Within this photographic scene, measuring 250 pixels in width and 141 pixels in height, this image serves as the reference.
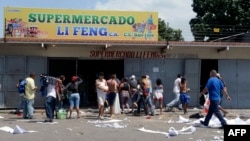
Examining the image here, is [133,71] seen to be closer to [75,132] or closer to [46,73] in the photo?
[46,73]

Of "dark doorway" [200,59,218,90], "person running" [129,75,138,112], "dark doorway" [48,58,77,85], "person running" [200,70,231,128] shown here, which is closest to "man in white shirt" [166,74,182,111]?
"person running" [129,75,138,112]

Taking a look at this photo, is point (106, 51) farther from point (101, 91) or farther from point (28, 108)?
point (28, 108)

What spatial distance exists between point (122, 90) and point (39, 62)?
14.3 feet

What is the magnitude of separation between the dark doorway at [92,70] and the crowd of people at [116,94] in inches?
116

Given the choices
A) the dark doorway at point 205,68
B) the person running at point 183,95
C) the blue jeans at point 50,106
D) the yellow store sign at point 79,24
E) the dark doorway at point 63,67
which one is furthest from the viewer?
the dark doorway at point 205,68

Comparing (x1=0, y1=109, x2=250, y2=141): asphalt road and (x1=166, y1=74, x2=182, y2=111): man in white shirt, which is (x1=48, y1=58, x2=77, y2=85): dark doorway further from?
(x1=0, y1=109, x2=250, y2=141): asphalt road

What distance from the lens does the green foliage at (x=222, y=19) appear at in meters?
41.1

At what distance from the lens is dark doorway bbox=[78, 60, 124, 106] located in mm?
23719

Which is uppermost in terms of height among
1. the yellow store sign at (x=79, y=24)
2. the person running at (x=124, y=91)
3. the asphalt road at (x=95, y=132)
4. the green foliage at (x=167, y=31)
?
the green foliage at (x=167, y=31)

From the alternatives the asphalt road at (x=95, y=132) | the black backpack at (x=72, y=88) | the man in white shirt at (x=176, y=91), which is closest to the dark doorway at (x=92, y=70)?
the man in white shirt at (x=176, y=91)

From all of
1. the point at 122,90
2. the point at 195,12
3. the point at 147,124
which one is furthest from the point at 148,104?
the point at 195,12

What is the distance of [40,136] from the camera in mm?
11836

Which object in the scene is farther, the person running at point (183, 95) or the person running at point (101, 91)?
the person running at point (183, 95)

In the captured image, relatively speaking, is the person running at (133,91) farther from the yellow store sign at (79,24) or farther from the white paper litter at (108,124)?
the white paper litter at (108,124)
